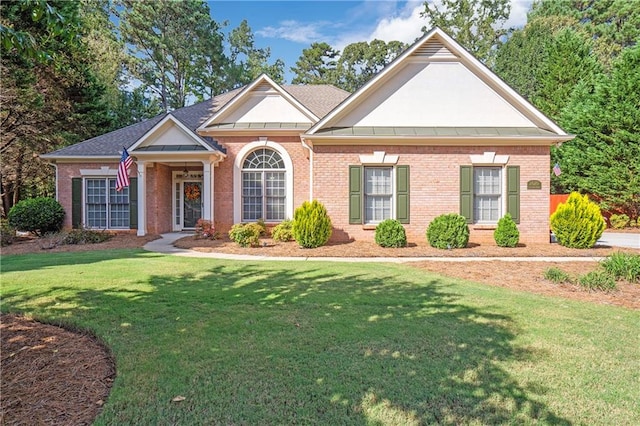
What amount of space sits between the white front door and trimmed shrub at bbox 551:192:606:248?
13650 mm

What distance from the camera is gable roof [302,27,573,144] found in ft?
40.9

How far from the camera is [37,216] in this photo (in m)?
13.9

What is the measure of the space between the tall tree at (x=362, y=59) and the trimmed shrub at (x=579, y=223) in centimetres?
3336

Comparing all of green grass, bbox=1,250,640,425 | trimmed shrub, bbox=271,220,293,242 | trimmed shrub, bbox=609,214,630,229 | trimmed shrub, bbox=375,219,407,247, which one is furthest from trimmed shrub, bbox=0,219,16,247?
trimmed shrub, bbox=609,214,630,229

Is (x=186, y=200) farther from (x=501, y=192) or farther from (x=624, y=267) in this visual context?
(x=624, y=267)

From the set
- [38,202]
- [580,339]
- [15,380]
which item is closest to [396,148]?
[580,339]

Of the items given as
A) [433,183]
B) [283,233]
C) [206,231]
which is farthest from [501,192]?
[206,231]

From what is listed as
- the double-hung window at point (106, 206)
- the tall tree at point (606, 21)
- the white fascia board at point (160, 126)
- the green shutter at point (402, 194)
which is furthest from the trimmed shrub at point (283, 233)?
the tall tree at point (606, 21)

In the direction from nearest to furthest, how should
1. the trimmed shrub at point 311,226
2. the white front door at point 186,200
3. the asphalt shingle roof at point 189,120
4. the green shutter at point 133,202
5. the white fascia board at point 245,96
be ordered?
1. the trimmed shrub at point 311,226
2. the white fascia board at point 245,96
3. the green shutter at point 133,202
4. the asphalt shingle roof at point 189,120
5. the white front door at point 186,200

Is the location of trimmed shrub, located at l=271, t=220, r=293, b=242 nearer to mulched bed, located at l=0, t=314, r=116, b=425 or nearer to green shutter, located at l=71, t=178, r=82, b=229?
mulched bed, located at l=0, t=314, r=116, b=425

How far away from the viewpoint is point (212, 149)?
41.8 ft

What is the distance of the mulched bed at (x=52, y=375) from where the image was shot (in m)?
2.72

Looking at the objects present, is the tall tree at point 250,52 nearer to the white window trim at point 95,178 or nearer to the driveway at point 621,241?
the white window trim at point 95,178

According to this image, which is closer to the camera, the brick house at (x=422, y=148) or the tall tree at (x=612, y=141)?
the brick house at (x=422, y=148)
